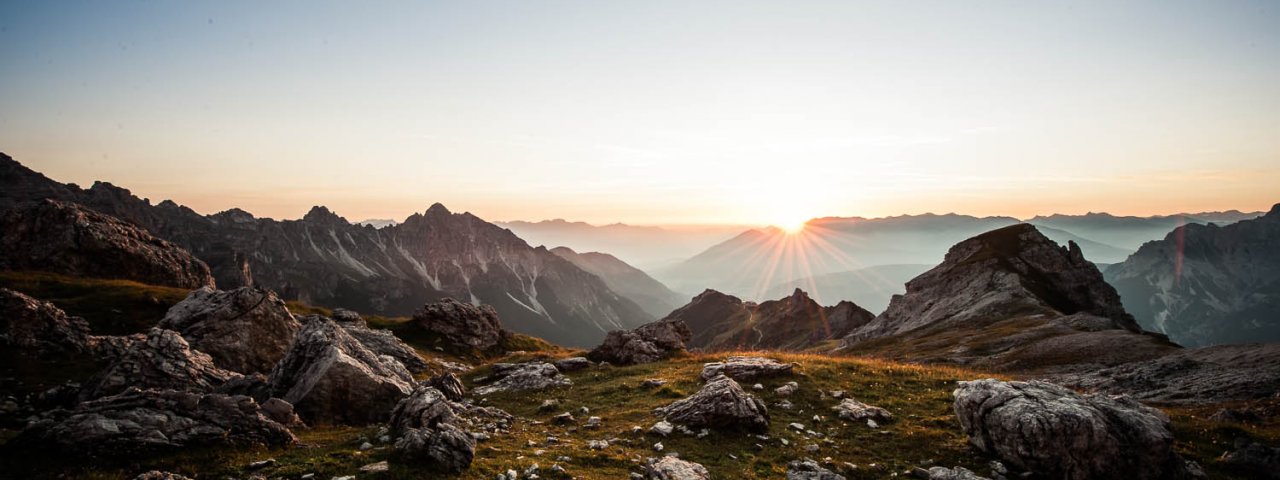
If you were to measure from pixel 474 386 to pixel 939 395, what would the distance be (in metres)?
28.0

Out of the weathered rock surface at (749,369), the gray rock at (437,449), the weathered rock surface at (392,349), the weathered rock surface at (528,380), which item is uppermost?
the gray rock at (437,449)

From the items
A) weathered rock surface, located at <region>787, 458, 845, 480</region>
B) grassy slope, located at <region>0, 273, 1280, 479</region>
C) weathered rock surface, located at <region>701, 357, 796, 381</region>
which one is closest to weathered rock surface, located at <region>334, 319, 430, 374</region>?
grassy slope, located at <region>0, 273, 1280, 479</region>

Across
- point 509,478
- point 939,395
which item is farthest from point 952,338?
point 509,478

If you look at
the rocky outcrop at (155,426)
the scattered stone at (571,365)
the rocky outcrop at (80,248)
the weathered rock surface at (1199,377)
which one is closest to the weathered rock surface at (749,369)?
the scattered stone at (571,365)

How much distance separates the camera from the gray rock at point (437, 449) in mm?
15969

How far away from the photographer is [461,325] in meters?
61.9

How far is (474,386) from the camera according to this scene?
117 feet

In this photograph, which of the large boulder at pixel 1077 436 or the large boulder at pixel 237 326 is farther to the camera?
the large boulder at pixel 237 326

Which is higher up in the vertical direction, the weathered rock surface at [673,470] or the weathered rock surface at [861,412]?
the weathered rock surface at [673,470]

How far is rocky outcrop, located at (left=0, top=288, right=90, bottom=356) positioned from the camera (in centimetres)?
3066

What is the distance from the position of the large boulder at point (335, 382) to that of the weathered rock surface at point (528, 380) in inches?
266

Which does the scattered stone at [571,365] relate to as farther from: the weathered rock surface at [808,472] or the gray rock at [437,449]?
the weathered rock surface at [808,472]

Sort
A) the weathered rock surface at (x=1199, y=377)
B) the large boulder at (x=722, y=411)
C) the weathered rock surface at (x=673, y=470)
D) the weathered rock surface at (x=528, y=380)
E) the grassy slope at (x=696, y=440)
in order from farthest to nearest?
the weathered rock surface at (x=528, y=380)
the weathered rock surface at (x=1199, y=377)
the large boulder at (x=722, y=411)
the weathered rock surface at (x=673, y=470)
the grassy slope at (x=696, y=440)

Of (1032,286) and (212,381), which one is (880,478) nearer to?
(212,381)
